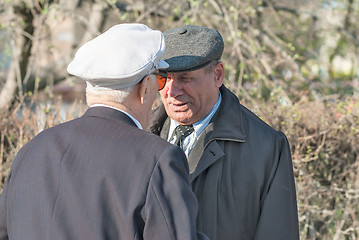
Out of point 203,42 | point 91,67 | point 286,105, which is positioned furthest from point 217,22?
point 91,67

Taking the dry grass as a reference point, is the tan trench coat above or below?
above

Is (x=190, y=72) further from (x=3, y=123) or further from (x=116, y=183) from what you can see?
(x=3, y=123)

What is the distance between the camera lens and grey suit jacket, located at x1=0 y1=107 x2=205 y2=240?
163cm

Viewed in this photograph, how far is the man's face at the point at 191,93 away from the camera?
2574 mm

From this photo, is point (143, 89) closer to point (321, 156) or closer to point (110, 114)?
point (110, 114)

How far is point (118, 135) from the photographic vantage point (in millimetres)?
1722

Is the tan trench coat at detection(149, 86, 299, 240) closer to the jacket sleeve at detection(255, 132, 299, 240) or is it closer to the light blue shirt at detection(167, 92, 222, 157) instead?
the jacket sleeve at detection(255, 132, 299, 240)

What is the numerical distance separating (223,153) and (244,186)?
7.2 inches

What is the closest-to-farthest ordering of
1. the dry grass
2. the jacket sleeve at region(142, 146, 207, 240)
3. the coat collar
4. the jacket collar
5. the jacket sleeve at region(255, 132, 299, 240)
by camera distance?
the jacket sleeve at region(142, 146, 207, 240) → the coat collar → the jacket sleeve at region(255, 132, 299, 240) → the jacket collar → the dry grass

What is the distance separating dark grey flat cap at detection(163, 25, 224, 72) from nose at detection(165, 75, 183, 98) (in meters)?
0.09

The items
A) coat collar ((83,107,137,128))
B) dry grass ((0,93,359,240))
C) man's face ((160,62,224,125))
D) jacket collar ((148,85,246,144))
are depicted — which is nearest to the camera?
coat collar ((83,107,137,128))

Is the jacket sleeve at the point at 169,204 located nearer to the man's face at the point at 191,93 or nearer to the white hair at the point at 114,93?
the white hair at the point at 114,93

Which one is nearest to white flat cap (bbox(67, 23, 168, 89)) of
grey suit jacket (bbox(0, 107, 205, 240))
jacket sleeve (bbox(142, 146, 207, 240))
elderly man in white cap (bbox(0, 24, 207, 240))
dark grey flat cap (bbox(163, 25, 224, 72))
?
elderly man in white cap (bbox(0, 24, 207, 240))

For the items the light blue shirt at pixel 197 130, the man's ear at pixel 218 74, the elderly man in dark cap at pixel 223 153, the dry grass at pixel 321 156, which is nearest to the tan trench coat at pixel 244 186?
the elderly man in dark cap at pixel 223 153
